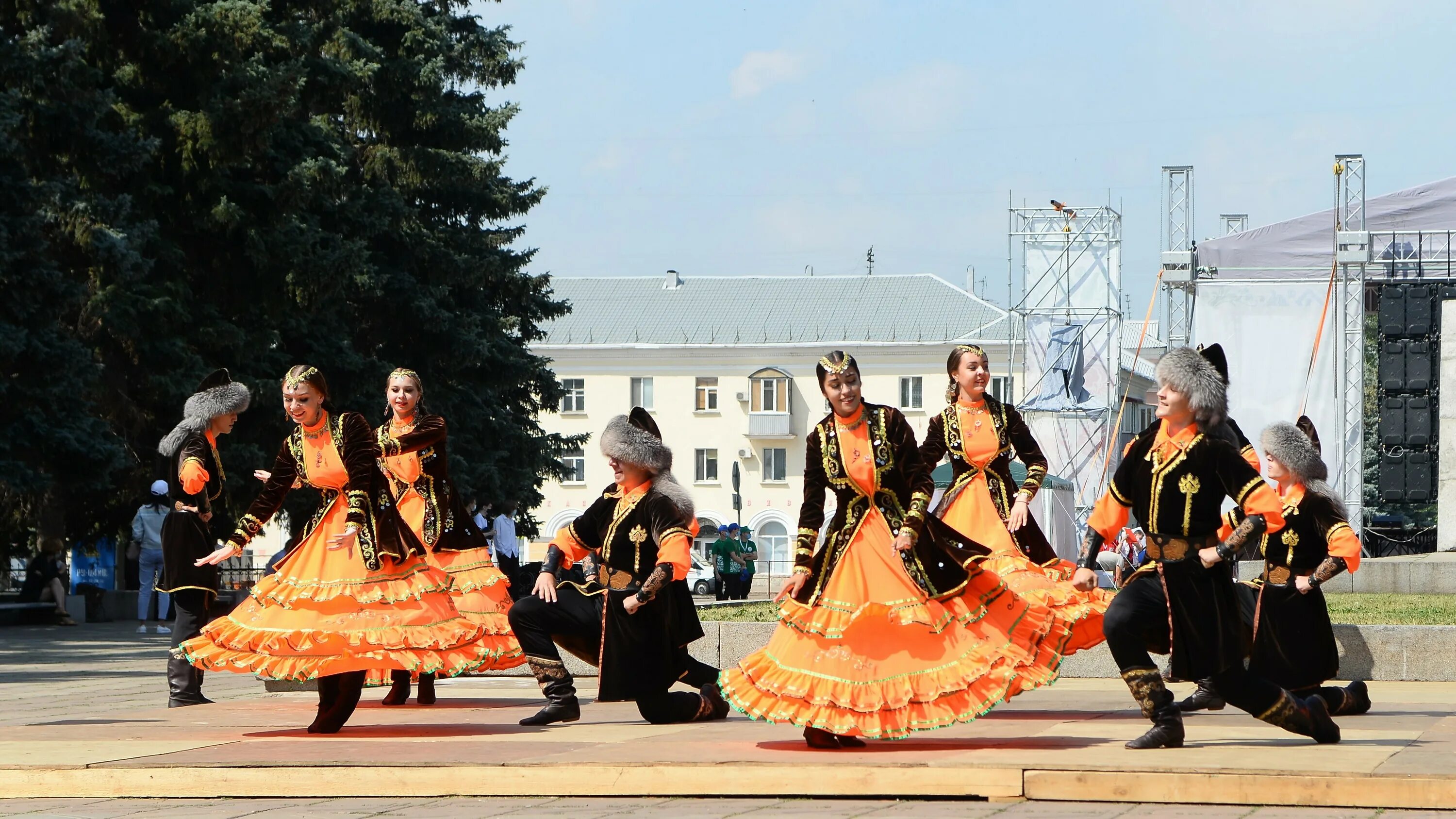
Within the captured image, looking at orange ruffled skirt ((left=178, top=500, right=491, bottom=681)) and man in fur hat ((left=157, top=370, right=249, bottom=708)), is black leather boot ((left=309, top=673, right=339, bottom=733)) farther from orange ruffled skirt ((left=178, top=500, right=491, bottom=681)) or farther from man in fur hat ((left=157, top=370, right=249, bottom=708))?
man in fur hat ((left=157, top=370, right=249, bottom=708))

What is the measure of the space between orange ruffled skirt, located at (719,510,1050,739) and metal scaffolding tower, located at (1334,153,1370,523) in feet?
83.6

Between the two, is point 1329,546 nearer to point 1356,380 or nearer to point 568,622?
point 568,622

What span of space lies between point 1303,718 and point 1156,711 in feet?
2.13

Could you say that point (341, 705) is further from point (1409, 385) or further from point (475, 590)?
point (1409, 385)

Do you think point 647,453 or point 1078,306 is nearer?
point 647,453

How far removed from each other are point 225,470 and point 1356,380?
19262mm

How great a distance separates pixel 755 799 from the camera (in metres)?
7.91

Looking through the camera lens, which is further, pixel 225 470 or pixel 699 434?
pixel 699 434

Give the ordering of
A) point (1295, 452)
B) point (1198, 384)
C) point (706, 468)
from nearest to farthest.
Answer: point (1198, 384)
point (1295, 452)
point (706, 468)

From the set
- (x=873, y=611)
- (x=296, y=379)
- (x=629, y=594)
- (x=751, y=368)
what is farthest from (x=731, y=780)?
(x=751, y=368)

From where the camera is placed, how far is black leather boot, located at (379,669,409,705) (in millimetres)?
12180

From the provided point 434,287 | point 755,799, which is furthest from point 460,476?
point 755,799

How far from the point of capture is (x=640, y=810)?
7676mm

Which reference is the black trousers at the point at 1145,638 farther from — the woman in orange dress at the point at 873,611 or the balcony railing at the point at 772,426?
the balcony railing at the point at 772,426
